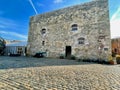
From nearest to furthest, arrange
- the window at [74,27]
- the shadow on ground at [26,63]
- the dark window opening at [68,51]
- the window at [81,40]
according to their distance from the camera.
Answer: the shadow on ground at [26,63] < the window at [81,40] < the window at [74,27] < the dark window opening at [68,51]

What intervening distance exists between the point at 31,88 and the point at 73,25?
1308 cm

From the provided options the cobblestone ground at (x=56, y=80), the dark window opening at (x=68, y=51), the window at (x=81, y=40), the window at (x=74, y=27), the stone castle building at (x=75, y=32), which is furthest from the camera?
the dark window opening at (x=68, y=51)

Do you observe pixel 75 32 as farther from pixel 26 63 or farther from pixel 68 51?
pixel 26 63

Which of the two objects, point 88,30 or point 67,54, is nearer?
point 88,30

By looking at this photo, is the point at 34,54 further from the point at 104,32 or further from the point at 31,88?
the point at 31,88

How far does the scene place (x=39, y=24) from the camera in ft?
60.5

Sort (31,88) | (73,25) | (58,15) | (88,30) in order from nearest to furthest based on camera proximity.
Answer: (31,88)
(88,30)
(73,25)
(58,15)

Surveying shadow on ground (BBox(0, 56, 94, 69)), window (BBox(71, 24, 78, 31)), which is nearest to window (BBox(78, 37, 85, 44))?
window (BBox(71, 24, 78, 31))

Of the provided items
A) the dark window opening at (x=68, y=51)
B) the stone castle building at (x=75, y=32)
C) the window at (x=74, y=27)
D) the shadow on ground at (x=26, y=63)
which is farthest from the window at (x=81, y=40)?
the shadow on ground at (x=26, y=63)

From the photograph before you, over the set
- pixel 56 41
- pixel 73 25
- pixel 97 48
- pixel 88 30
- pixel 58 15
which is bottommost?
pixel 97 48

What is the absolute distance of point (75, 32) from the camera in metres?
14.7

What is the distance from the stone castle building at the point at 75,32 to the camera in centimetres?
1292

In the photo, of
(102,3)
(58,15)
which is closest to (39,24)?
(58,15)

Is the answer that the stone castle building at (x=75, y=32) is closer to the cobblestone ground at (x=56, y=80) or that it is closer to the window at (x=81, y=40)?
the window at (x=81, y=40)
